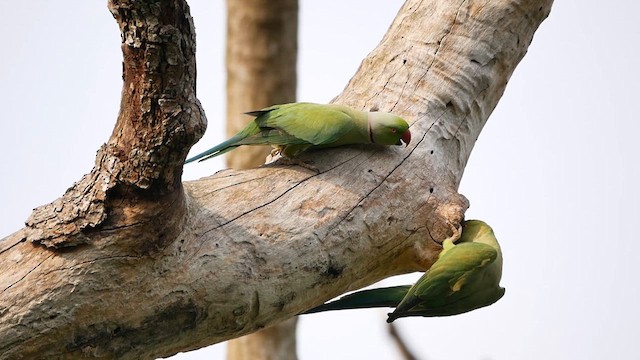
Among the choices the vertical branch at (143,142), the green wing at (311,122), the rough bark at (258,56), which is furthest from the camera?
the rough bark at (258,56)

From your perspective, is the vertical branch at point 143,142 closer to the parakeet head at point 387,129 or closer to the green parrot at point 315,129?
the green parrot at point 315,129

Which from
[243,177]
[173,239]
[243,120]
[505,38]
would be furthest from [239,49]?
[173,239]

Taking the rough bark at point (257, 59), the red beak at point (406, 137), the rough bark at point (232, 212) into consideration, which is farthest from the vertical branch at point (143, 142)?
the rough bark at point (257, 59)

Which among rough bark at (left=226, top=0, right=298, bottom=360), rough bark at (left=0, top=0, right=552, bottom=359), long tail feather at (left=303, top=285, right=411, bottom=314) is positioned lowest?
long tail feather at (left=303, top=285, right=411, bottom=314)

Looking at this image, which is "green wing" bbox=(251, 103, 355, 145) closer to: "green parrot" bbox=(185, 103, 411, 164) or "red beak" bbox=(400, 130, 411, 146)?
"green parrot" bbox=(185, 103, 411, 164)

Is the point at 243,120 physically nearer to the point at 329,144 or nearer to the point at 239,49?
the point at 239,49

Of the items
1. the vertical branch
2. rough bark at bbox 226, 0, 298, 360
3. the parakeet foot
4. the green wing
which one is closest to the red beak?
the green wing

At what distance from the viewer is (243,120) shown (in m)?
6.28

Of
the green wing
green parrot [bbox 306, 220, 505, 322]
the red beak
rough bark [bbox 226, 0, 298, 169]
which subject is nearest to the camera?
green parrot [bbox 306, 220, 505, 322]

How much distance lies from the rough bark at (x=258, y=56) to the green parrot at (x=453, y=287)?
3.09m

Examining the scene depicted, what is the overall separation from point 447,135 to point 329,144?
0.52 meters

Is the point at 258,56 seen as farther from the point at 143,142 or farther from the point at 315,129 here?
the point at 143,142

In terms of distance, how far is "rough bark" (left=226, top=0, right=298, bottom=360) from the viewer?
582cm

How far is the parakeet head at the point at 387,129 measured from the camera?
2971 mm
